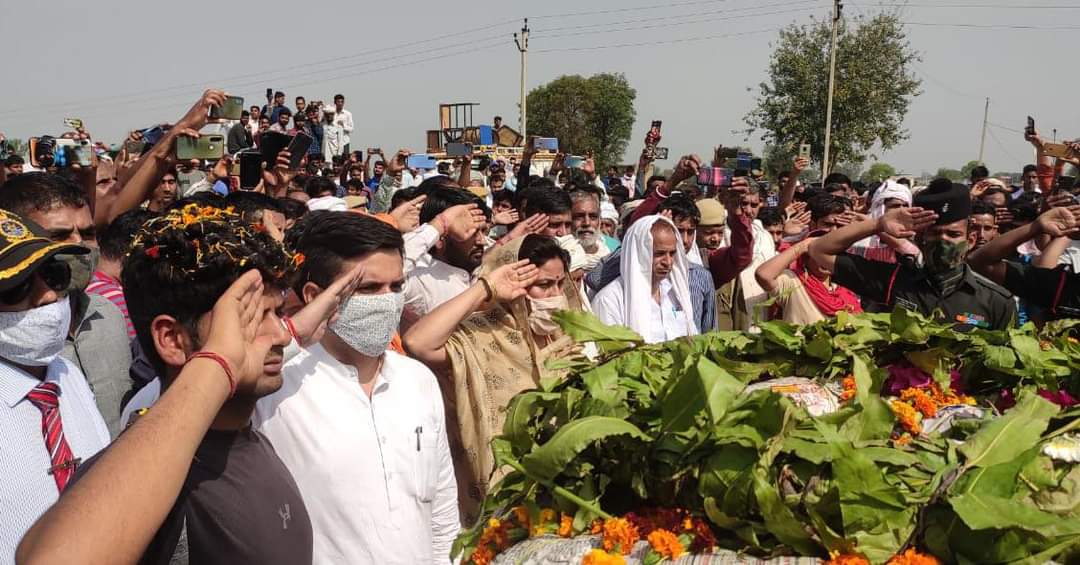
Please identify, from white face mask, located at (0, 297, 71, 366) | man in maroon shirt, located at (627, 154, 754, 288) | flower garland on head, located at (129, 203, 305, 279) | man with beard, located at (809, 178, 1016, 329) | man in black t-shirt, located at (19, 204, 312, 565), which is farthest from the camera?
man in maroon shirt, located at (627, 154, 754, 288)

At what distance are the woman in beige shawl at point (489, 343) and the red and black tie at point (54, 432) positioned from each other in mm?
1343

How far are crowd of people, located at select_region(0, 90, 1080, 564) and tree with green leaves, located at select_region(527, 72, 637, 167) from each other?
5941 cm

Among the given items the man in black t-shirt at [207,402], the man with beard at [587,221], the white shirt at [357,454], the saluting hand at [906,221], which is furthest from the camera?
the man with beard at [587,221]

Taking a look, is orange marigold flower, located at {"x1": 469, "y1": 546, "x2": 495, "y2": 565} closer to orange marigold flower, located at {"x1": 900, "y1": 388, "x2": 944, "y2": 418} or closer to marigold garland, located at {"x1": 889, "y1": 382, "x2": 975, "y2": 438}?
marigold garland, located at {"x1": 889, "y1": 382, "x2": 975, "y2": 438}

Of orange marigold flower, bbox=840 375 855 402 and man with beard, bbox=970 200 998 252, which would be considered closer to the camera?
orange marigold flower, bbox=840 375 855 402

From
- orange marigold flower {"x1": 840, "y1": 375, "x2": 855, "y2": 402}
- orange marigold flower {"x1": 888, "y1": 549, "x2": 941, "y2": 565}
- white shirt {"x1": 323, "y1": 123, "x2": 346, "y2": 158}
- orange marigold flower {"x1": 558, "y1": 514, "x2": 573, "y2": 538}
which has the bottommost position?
orange marigold flower {"x1": 558, "y1": 514, "x2": 573, "y2": 538}

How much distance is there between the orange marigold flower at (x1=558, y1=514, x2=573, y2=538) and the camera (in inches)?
69.0

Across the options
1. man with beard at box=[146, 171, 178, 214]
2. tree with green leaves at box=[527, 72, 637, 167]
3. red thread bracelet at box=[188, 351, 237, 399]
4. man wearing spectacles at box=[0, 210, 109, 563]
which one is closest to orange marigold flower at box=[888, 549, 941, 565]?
red thread bracelet at box=[188, 351, 237, 399]

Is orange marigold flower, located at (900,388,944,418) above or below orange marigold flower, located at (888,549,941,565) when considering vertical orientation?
above

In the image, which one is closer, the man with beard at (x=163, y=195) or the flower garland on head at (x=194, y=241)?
the flower garland on head at (x=194, y=241)

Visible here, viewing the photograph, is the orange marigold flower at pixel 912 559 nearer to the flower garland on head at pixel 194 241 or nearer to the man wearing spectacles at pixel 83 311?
the flower garland on head at pixel 194 241

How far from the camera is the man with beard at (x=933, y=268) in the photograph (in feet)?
12.8

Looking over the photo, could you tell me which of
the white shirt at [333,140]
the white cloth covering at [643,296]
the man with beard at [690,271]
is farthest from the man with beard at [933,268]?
the white shirt at [333,140]

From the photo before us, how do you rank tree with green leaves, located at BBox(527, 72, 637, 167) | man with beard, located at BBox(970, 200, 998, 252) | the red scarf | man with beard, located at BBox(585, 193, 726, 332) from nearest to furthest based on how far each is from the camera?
the red scarf → man with beard, located at BBox(585, 193, 726, 332) → man with beard, located at BBox(970, 200, 998, 252) → tree with green leaves, located at BBox(527, 72, 637, 167)
